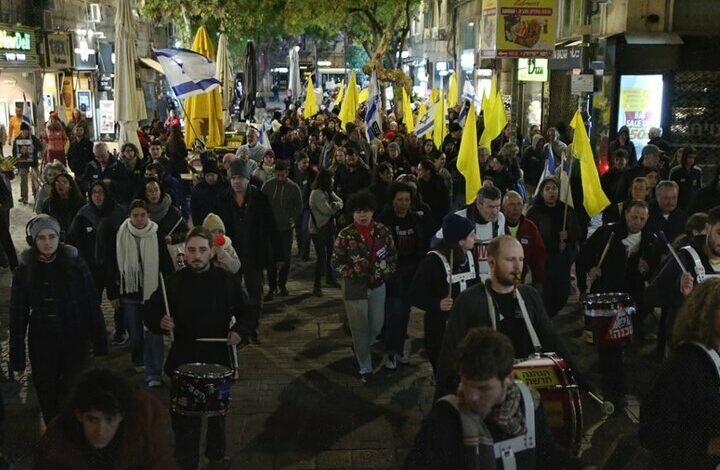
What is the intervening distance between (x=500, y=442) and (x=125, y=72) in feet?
43.2

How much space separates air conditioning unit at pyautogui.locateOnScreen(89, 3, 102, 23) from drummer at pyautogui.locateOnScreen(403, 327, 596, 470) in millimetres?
34590

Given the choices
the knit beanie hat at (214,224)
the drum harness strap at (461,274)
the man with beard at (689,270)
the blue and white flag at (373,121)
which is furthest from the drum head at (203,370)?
the blue and white flag at (373,121)

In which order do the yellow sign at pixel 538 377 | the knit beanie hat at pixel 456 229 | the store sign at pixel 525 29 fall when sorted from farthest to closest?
the store sign at pixel 525 29 < the knit beanie hat at pixel 456 229 < the yellow sign at pixel 538 377

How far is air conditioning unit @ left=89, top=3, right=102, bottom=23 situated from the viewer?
115 ft

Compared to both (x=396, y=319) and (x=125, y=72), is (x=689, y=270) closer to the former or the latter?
(x=396, y=319)

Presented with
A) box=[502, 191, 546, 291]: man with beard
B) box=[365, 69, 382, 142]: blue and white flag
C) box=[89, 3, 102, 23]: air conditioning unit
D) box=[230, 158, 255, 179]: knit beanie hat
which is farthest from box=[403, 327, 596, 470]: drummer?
box=[89, 3, 102, 23]: air conditioning unit

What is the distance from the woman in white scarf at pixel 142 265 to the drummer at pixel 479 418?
4800mm

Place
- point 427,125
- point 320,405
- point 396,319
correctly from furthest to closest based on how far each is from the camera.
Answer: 1. point 427,125
2. point 396,319
3. point 320,405

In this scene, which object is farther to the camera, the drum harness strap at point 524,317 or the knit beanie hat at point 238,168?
the knit beanie hat at point 238,168

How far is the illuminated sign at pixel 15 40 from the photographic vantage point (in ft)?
83.3

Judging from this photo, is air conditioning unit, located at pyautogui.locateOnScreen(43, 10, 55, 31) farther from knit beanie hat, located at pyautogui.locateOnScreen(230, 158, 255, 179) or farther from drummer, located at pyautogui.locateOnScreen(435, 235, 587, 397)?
drummer, located at pyautogui.locateOnScreen(435, 235, 587, 397)

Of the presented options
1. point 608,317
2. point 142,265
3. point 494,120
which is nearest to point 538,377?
point 608,317

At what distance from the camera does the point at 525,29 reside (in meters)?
21.8

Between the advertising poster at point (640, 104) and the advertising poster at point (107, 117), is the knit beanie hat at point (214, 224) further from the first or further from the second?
the advertising poster at point (107, 117)
